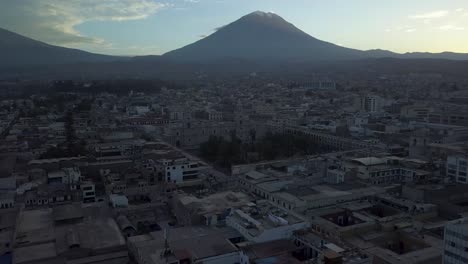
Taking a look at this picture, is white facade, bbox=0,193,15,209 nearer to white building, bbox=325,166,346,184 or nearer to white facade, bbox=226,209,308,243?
white facade, bbox=226,209,308,243

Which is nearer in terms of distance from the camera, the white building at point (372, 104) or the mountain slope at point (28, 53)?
the white building at point (372, 104)

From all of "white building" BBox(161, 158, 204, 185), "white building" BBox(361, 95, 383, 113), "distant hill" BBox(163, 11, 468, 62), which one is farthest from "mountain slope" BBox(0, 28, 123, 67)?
"white building" BBox(161, 158, 204, 185)

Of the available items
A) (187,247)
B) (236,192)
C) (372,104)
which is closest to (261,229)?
(187,247)

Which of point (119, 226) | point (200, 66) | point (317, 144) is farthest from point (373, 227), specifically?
point (200, 66)

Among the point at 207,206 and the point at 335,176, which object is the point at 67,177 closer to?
the point at 207,206

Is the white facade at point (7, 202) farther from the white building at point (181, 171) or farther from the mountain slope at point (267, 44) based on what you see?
the mountain slope at point (267, 44)

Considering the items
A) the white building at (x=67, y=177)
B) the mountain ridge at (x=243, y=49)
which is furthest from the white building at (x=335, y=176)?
the mountain ridge at (x=243, y=49)

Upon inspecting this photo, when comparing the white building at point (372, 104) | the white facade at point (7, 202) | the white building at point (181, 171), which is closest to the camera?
the white facade at point (7, 202)
